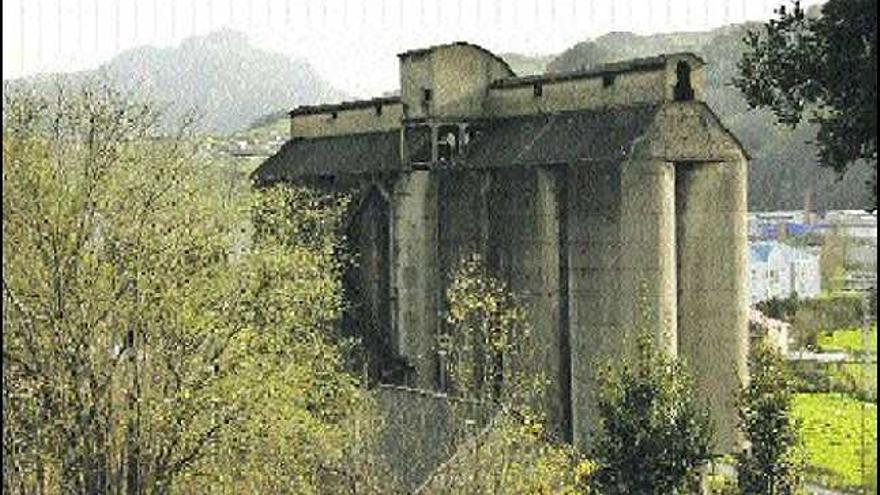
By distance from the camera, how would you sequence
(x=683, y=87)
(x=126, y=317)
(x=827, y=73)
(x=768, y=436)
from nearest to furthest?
1. (x=827, y=73)
2. (x=126, y=317)
3. (x=768, y=436)
4. (x=683, y=87)

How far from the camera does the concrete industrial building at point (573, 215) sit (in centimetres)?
3400

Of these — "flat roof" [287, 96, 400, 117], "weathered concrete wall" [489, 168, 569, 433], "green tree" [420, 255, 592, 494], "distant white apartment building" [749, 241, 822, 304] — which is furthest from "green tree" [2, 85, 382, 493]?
"distant white apartment building" [749, 241, 822, 304]

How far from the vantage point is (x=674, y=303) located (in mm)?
33969

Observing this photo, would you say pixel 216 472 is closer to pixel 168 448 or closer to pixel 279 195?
pixel 168 448

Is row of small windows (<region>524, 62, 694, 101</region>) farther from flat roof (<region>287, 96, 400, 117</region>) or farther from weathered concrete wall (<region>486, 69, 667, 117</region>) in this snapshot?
flat roof (<region>287, 96, 400, 117</region>)

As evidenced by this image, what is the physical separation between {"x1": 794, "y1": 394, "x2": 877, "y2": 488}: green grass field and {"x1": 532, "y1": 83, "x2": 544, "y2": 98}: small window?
1407 centimetres

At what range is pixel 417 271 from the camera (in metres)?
40.5

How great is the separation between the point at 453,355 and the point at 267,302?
16970 millimetres

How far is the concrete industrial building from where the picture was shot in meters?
34.0

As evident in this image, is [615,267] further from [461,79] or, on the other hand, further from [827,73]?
[827,73]

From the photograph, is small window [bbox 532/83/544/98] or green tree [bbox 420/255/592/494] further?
small window [bbox 532/83/544/98]

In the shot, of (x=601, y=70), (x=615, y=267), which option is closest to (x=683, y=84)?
(x=601, y=70)

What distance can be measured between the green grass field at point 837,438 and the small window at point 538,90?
46.2 ft

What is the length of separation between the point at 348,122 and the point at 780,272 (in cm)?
6791
